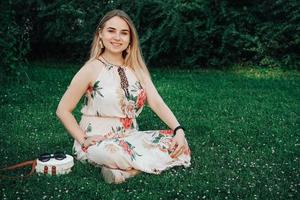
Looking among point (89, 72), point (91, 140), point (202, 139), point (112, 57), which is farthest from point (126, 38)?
point (202, 139)

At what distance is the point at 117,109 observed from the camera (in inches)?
178

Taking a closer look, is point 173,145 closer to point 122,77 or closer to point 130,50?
point 122,77

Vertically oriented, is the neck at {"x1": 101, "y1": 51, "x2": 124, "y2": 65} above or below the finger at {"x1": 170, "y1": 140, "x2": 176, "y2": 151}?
above

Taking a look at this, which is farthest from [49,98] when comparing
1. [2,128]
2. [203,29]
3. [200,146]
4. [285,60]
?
[285,60]

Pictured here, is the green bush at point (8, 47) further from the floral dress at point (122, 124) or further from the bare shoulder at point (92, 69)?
the floral dress at point (122, 124)

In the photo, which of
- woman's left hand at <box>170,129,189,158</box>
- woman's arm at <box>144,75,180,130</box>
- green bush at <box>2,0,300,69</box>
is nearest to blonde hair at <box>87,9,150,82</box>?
woman's arm at <box>144,75,180,130</box>

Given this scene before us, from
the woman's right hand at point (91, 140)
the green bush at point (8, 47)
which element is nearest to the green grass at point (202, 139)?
the woman's right hand at point (91, 140)

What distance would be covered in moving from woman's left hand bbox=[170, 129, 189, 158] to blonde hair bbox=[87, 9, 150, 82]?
2.27ft

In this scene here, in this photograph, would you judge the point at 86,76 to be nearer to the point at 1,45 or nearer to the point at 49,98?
the point at 1,45

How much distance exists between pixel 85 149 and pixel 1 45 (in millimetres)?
2377

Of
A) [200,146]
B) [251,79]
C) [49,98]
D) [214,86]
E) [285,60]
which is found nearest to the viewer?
[200,146]

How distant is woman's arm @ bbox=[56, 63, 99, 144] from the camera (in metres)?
4.32

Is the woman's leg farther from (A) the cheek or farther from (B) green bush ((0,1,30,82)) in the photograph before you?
(B) green bush ((0,1,30,82))

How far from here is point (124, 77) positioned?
4.58m
